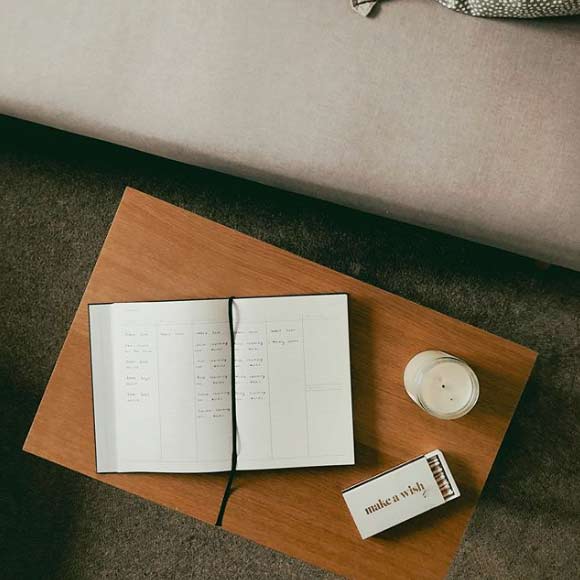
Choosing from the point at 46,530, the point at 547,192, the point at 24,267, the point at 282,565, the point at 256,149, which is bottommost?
the point at 46,530

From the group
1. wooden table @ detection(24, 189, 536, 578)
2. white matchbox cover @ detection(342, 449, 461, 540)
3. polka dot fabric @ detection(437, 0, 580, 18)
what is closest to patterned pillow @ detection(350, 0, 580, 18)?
polka dot fabric @ detection(437, 0, 580, 18)

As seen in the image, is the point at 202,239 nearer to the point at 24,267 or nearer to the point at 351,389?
the point at 351,389

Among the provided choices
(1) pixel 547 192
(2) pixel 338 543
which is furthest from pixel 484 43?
Answer: (2) pixel 338 543

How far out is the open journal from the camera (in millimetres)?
829

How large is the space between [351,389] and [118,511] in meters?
0.66

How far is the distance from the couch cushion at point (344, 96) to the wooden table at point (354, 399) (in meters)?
0.16

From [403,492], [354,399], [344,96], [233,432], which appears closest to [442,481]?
[403,492]

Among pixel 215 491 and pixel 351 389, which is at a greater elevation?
pixel 351 389

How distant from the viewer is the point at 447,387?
77 centimetres

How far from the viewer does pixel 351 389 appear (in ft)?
2.75

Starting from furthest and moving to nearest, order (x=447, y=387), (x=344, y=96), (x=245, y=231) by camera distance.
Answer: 1. (x=245, y=231)
2. (x=344, y=96)
3. (x=447, y=387)

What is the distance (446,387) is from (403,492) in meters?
0.16

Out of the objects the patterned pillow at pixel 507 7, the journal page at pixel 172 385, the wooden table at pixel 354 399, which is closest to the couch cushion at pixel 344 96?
the patterned pillow at pixel 507 7

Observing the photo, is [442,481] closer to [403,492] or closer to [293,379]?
[403,492]
